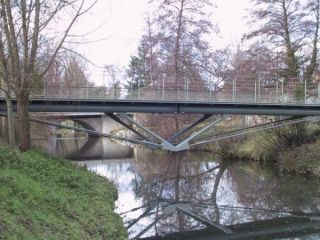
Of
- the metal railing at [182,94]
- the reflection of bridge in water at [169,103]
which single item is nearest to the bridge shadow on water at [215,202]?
the reflection of bridge in water at [169,103]

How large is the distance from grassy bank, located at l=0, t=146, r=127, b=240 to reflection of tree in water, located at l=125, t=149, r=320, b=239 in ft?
8.19

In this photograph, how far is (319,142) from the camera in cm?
2891

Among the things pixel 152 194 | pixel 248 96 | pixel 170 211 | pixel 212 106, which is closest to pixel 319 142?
pixel 248 96

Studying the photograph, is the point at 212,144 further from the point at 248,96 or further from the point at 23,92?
the point at 23,92

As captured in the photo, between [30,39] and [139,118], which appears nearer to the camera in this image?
[30,39]

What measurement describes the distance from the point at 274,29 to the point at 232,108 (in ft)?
36.7

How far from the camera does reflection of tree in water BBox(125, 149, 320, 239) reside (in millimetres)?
17094

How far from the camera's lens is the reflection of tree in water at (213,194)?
17.1 metres

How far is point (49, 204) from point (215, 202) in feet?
35.0

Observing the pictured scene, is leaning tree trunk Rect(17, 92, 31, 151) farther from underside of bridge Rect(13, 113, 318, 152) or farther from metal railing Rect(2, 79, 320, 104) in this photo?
underside of bridge Rect(13, 113, 318, 152)

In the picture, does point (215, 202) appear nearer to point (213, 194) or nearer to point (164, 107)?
point (213, 194)

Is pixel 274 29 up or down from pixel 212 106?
up

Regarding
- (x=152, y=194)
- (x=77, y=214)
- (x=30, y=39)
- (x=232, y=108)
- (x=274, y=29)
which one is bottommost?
(x=152, y=194)

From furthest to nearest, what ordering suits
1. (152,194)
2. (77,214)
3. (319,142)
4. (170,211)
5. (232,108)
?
1. (319,142)
2. (232,108)
3. (152,194)
4. (170,211)
5. (77,214)
